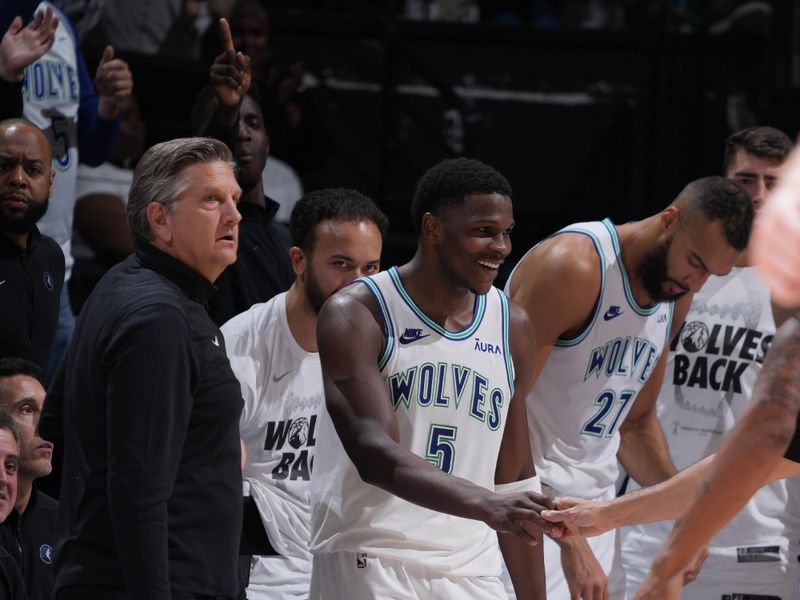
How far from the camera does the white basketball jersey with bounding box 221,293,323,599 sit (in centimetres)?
464

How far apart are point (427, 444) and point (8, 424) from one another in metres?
1.66

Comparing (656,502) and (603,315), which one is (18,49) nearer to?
(603,315)

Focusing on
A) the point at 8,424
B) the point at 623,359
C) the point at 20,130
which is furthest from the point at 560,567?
the point at 20,130

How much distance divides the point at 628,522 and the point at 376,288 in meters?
1.00

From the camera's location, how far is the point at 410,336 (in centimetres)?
391

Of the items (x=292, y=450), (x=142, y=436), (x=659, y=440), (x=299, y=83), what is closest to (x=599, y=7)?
(x=299, y=83)

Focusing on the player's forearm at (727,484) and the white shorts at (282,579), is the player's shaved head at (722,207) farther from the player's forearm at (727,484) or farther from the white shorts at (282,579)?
the player's forearm at (727,484)

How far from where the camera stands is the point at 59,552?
3.36 metres

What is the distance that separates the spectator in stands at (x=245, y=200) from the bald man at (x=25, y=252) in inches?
24.9

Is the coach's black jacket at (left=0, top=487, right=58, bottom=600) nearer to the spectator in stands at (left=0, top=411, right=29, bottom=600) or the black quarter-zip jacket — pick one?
the spectator in stands at (left=0, top=411, right=29, bottom=600)

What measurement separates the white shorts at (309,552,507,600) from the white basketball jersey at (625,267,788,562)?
205 cm

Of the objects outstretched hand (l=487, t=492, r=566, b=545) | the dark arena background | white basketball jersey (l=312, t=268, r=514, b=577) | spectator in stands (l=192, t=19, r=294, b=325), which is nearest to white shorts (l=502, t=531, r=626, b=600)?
white basketball jersey (l=312, t=268, r=514, b=577)

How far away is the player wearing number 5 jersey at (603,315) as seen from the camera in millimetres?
4973

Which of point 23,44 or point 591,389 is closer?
point 591,389
